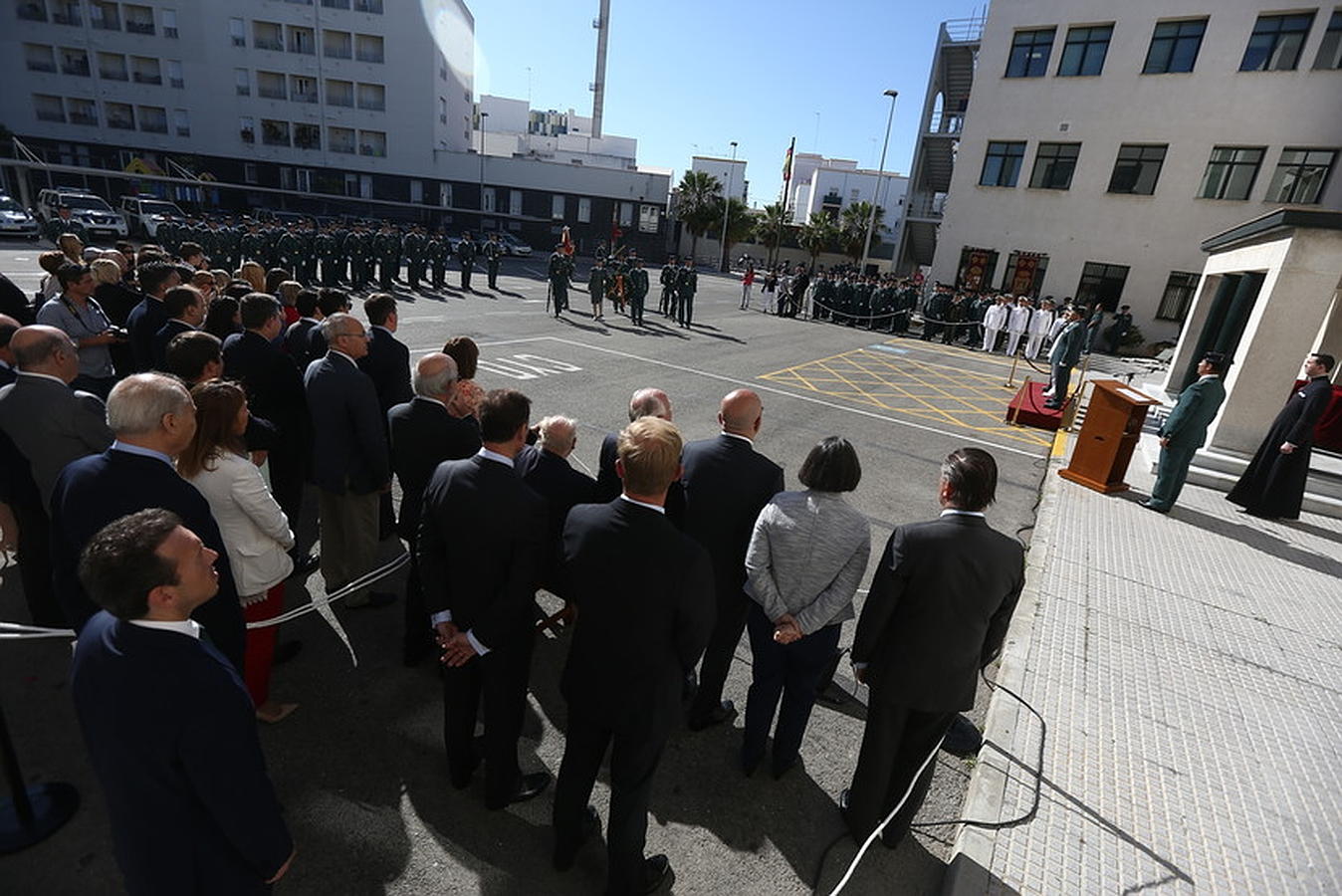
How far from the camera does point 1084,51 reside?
85.7 ft

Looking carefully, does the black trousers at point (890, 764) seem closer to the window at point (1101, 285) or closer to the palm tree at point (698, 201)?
the window at point (1101, 285)

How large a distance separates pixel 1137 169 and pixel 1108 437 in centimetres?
2362

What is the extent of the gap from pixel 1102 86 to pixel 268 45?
5015cm

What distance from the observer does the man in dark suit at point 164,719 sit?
71.7 inches

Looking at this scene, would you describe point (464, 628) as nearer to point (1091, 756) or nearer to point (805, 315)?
point (1091, 756)

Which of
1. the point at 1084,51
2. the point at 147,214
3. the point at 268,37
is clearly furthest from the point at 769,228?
the point at 147,214

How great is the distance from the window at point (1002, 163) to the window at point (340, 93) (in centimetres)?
4164

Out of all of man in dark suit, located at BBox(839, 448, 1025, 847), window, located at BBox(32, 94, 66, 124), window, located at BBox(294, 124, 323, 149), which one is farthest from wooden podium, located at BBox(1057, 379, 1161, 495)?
window, located at BBox(32, 94, 66, 124)

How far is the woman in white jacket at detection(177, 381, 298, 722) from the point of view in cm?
A: 317

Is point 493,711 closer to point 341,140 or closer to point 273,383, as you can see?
point 273,383

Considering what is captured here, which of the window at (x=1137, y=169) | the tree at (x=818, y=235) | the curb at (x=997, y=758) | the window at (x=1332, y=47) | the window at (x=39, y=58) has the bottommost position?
the curb at (x=997, y=758)

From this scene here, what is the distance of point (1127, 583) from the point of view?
6379mm

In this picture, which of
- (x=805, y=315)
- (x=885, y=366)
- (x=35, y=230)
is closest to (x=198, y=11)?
(x=35, y=230)

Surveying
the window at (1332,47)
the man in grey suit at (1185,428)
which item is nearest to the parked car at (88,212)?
the man in grey suit at (1185,428)
